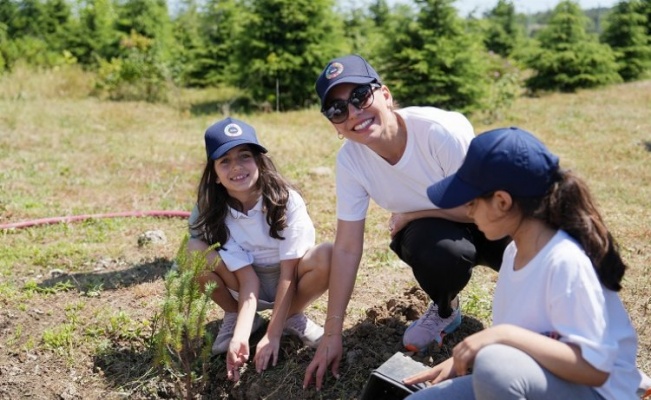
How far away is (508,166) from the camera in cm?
164

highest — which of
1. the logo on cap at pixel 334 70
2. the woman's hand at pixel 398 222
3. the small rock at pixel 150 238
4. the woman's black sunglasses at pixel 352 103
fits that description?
the logo on cap at pixel 334 70

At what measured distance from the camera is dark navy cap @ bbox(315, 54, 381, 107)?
7.71ft

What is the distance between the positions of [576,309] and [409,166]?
1.09 metres

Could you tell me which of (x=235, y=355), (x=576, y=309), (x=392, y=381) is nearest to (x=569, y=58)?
(x=235, y=355)

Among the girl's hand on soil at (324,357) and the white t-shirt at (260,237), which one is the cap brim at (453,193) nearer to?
the girl's hand on soil at (324,357)

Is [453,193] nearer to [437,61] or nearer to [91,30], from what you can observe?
[437,61]

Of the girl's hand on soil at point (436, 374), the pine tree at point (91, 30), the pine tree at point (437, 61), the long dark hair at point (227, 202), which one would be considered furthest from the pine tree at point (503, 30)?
the girl's hand on soil at point (436, 374)

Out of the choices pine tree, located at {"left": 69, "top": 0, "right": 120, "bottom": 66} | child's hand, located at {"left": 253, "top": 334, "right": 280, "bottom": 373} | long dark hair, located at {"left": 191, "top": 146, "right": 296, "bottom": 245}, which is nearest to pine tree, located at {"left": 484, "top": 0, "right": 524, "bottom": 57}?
pine tree, located at {"left": 69, "top": 0, "right": 120, "bottom": 66}

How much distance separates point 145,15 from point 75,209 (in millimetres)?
10266

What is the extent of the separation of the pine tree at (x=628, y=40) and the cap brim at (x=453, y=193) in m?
15.0

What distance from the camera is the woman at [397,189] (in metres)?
2.41

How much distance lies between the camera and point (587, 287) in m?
1.56

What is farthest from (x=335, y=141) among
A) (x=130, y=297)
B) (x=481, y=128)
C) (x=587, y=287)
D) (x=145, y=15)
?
(x=145, y=15)

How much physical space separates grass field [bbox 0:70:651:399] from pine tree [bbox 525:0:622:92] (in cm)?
313
